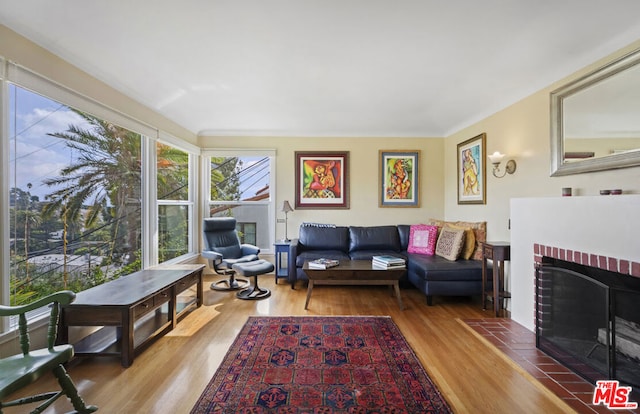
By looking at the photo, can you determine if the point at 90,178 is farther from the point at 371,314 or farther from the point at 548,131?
the point at 548,131

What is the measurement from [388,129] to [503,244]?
2.43 m

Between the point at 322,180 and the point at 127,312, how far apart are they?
10.9ft

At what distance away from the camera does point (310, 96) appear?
3.16 metres

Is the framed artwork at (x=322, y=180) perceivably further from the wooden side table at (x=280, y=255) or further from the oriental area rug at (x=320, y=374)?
the oriental area rug at (x=320, y=374)

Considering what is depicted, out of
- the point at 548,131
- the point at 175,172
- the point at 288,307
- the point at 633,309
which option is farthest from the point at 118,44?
the point at 633,309

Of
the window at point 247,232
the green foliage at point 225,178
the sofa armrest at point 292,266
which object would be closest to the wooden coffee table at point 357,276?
the sofa armrest at point 292,266

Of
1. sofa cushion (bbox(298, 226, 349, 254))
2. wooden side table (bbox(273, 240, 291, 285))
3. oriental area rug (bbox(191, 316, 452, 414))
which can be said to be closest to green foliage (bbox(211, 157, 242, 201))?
wooden side table (bbox(273, 240, 291, 285))

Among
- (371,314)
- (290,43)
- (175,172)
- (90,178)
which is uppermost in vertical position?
(290,43)

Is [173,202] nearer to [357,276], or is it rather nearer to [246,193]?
[246,193]

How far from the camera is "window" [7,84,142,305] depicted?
6.63 ft

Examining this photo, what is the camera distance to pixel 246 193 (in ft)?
15.6

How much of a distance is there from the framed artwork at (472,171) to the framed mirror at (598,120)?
110 centimetres

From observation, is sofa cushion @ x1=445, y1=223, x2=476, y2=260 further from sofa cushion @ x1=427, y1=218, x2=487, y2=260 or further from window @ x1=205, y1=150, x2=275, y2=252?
window @ x1=205, y1=150, x2=275, y2=252

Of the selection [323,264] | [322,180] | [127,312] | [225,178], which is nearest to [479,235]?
[323,264]
